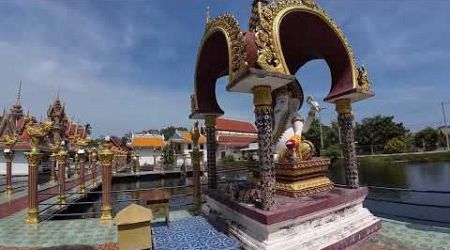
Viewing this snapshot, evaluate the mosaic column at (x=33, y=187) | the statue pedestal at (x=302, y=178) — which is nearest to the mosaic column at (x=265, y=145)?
the statue pedestal at (x=302, y=178)

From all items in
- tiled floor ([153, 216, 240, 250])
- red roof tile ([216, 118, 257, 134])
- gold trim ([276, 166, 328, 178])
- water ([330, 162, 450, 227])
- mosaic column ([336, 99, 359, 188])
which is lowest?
water ([330, 162, 450, 227])

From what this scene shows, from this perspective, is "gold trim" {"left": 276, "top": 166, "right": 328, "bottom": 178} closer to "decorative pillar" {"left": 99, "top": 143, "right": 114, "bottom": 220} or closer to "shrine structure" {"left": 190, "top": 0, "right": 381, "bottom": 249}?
"shrine structure" {"left": 190, "top": 0, "right": 381, "bottom": 249}

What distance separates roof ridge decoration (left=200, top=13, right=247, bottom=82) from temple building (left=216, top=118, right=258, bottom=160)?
39995mm

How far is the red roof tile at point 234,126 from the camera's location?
54316mm

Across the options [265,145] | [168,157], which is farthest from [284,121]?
[168,157]

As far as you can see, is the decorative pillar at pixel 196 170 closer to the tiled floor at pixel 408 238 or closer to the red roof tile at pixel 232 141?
the tiled floor at pixel 408 238

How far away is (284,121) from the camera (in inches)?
303

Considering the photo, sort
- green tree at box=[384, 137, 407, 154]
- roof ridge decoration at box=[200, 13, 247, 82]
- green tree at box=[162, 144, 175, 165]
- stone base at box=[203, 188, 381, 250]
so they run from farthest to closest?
1. green tree at box=[384, 137, 407, 154]
2. green tree at box=[162, 144, 175, 165]
3. roof ridge decoration at box=[200, 13, 247, 82]
4. stone base at box=[203, 188, 381, 250]

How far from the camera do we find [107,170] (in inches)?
352

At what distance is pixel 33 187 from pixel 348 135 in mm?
8089

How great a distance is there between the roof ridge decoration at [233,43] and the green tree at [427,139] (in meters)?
61.9

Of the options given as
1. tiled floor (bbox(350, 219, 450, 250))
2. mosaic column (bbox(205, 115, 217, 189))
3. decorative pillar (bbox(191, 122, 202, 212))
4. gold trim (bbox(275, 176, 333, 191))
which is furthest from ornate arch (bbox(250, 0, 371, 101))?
decorative pillar (bbox(191, 122, 202, 212))

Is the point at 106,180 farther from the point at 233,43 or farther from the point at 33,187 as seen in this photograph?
the point at 233,43

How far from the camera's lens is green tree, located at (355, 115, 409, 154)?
50594 millimetres
